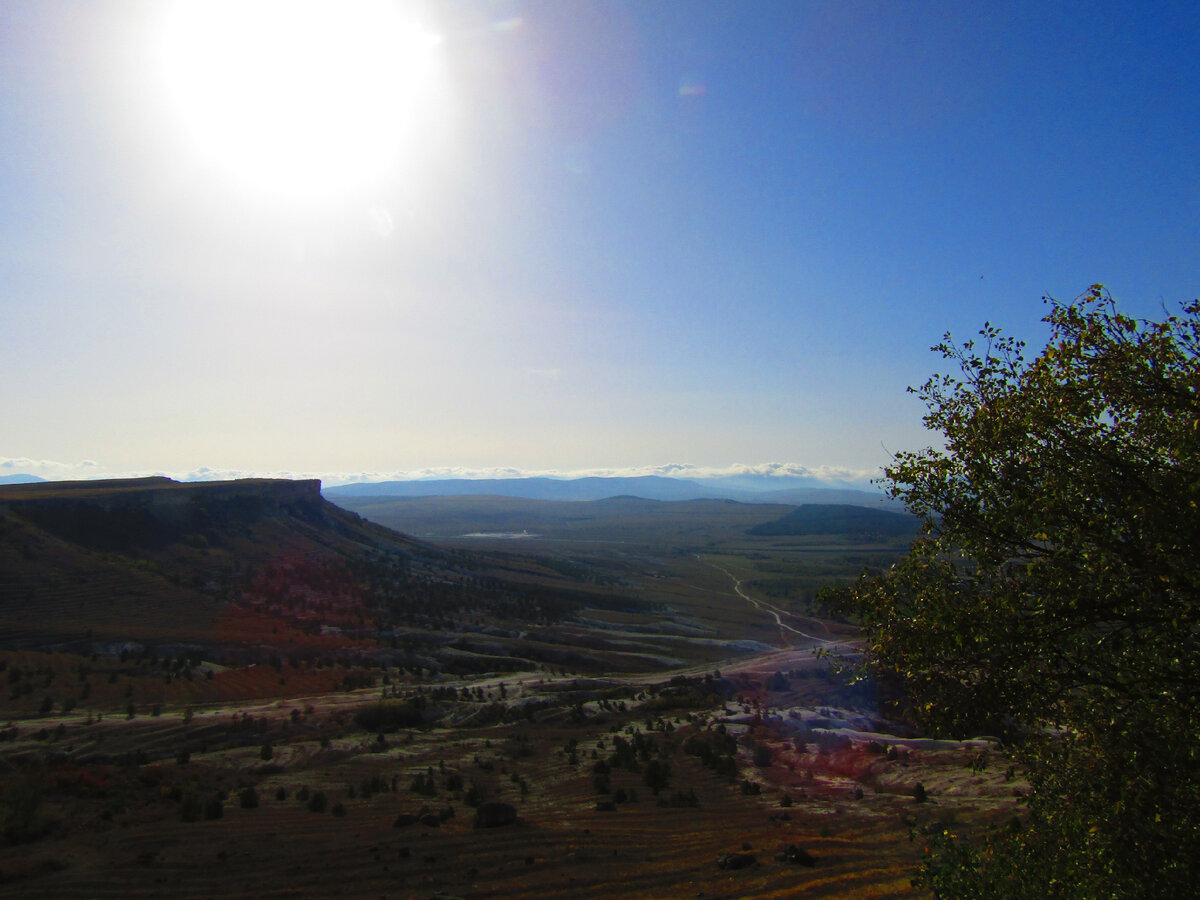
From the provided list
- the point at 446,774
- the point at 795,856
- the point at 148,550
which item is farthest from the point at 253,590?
the point at 795,856

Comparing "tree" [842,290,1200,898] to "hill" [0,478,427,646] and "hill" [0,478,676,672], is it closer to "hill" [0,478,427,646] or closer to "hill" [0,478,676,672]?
"hill" [0,478,676,672]

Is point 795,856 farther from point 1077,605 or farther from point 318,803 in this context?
point 318,803

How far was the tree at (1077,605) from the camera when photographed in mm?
5945

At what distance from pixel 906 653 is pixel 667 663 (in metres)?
36.5

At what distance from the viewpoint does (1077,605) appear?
6.22 metres

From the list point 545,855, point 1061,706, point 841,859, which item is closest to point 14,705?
point 545,855

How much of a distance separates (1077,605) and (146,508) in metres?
60.0

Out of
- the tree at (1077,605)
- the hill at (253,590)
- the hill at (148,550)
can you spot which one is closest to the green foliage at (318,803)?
the tree at (1077,605)

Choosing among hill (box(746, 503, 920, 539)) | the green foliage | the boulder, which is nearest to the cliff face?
the green foliage

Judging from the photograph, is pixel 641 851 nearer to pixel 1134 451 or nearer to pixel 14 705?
pixel 1134 451

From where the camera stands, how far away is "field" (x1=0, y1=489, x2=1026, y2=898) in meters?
11.1

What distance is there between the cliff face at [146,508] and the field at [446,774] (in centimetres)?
1441

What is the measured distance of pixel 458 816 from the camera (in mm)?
13836

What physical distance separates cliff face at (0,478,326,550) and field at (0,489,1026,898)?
47.3 ft
